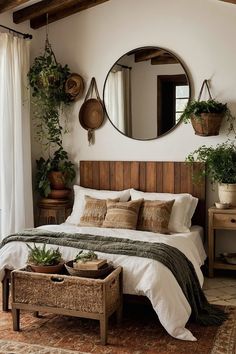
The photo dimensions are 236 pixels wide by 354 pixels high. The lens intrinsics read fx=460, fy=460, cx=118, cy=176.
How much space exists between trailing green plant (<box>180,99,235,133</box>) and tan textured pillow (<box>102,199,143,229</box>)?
3.22 feet

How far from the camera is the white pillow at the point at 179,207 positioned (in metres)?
4.41

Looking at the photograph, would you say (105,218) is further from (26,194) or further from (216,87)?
(216,87)

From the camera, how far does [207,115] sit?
4.45m

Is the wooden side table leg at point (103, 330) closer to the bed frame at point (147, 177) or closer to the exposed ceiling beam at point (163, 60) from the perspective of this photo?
the bed frame at point (147, 177)

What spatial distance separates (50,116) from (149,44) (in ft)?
4.44

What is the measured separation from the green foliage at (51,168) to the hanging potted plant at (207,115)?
1.48 m

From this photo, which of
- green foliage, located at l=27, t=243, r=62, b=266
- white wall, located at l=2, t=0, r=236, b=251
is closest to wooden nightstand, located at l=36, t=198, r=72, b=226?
white wall, located at l=2, t=0, r=236, b=251

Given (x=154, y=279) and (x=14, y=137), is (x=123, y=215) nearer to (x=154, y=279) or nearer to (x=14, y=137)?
(x=154, y=279)

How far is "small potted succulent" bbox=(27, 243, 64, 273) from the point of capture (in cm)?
332

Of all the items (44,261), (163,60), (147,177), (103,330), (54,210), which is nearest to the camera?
(103,330)

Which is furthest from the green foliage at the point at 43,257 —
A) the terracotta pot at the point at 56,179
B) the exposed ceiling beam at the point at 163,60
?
the exposed ceiling beam at the point at 163,60

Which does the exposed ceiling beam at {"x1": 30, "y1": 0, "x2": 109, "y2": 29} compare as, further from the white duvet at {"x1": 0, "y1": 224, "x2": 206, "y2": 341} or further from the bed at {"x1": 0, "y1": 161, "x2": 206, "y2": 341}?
the white duvet at {"x1": 0, "y1": 224, "x2": 206, "y2": 341}

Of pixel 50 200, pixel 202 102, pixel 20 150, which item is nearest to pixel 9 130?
pixel 20 150

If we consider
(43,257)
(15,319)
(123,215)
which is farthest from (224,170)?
(15,319)
